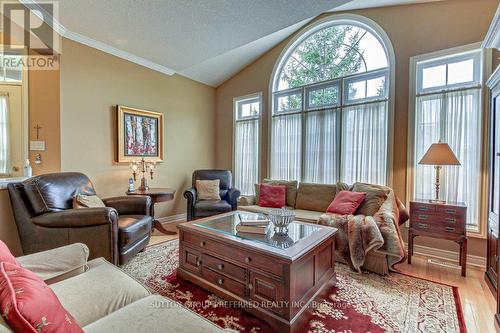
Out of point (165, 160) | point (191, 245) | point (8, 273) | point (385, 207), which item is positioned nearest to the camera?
point (8, 273)

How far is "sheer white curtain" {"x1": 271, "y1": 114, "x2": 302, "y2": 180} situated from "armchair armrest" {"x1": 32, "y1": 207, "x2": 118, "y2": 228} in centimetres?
291

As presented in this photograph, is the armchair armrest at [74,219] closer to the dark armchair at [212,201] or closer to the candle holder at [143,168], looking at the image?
the candle holder at [143,168]

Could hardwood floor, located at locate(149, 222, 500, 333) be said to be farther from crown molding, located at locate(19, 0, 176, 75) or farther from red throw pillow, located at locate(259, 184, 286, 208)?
crown molding, located at locate(19, 0, 176, 75)

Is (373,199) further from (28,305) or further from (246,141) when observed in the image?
(28,305)

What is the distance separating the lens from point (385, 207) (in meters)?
2.77

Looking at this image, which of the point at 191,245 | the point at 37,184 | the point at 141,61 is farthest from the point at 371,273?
the point at 141,61

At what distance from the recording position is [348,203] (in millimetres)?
3027

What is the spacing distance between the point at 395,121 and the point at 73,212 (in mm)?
3933

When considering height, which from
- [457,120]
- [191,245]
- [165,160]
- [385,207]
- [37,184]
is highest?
[457,120]

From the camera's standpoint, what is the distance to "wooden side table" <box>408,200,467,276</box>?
2.49m

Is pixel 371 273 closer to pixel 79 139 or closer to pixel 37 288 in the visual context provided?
pixel 37 288

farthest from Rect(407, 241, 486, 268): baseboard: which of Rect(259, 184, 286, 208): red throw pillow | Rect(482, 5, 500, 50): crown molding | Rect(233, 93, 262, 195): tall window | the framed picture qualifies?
the framed picture

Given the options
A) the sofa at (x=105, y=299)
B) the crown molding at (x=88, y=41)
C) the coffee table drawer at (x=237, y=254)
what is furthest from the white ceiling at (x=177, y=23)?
the sofa at (x=105, y=299)

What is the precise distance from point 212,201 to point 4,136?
10.0ft
